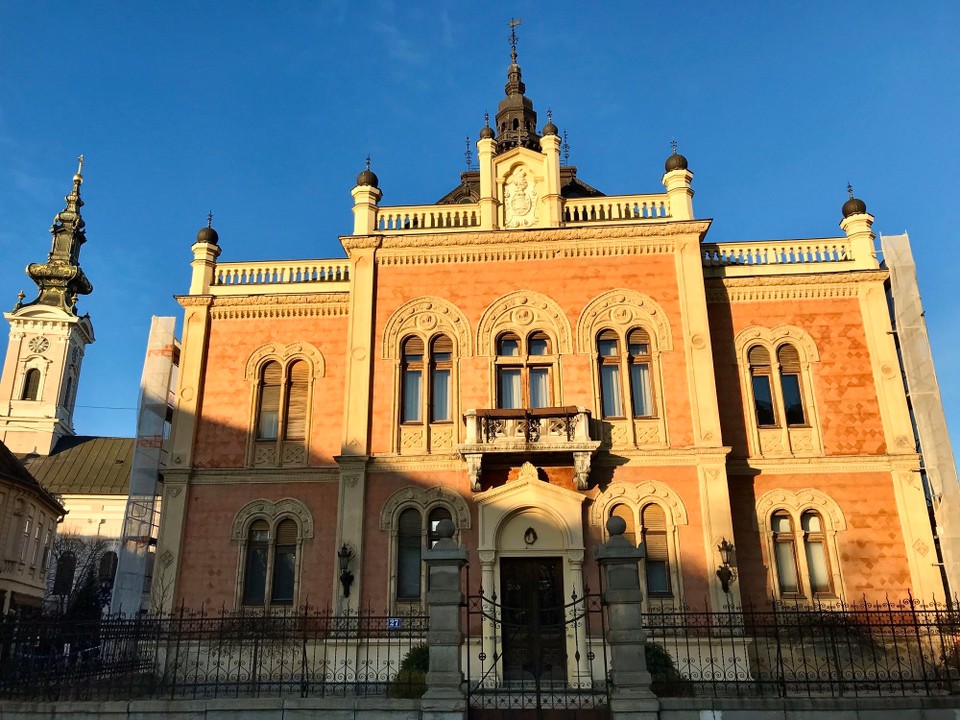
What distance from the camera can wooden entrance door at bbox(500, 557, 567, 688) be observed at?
16906 millimetres

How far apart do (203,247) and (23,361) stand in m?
40.6

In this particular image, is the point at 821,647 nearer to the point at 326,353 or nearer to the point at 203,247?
the point at 326,353

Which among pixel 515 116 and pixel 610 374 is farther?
pixel 515 116

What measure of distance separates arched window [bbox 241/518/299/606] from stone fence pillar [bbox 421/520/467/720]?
28.4 feet

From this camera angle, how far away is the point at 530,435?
59.2 feet

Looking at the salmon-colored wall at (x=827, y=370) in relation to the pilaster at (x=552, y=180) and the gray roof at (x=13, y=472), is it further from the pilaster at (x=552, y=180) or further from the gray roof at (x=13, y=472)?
the gray roof at (x=13, y=472)

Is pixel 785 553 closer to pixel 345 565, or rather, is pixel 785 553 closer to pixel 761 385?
pixel 761 385

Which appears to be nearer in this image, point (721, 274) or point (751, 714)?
point (751, 714)

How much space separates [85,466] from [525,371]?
42627mm

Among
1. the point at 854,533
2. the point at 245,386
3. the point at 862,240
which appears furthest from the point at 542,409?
the point at 862,240

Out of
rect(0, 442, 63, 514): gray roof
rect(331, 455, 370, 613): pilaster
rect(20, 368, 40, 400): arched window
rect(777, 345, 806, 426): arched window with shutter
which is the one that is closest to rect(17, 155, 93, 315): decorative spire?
rect(20, 368, 40, 400): arched window

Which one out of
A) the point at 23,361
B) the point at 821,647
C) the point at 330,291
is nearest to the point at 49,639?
the point at 330,291

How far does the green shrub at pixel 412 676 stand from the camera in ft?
44.7

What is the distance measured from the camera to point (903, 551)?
1828 centimetres
